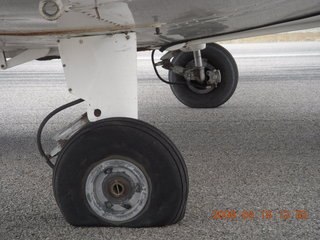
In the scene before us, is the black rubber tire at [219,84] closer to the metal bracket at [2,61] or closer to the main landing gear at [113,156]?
the metal bracket at [2,61]

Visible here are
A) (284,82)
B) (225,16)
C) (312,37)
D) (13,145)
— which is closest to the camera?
(225,16)

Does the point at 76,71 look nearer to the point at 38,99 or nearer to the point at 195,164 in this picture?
the point at 195,164

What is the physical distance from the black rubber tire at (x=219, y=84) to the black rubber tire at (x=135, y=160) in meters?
2.76

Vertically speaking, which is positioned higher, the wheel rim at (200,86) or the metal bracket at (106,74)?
the metal bracket at (106,74)

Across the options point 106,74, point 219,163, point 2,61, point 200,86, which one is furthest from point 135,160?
point 200,86

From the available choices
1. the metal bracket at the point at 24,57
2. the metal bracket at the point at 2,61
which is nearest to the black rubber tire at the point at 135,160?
the metal bracket at the point at 24,57

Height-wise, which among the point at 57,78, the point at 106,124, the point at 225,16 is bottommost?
the point at 57,78

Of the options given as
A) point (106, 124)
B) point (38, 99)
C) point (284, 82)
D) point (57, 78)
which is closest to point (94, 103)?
point (106, 124)

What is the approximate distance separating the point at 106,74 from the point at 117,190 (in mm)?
486

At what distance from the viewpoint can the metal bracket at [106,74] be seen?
76.7 inches

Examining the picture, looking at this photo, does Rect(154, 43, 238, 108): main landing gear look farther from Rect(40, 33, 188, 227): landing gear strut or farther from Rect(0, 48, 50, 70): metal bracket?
Rect(40, 33, 188, 227): landing gear strut

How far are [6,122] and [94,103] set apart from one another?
272cm

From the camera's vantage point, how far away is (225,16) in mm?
2033

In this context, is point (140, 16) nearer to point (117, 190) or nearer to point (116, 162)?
point (116, 162)
